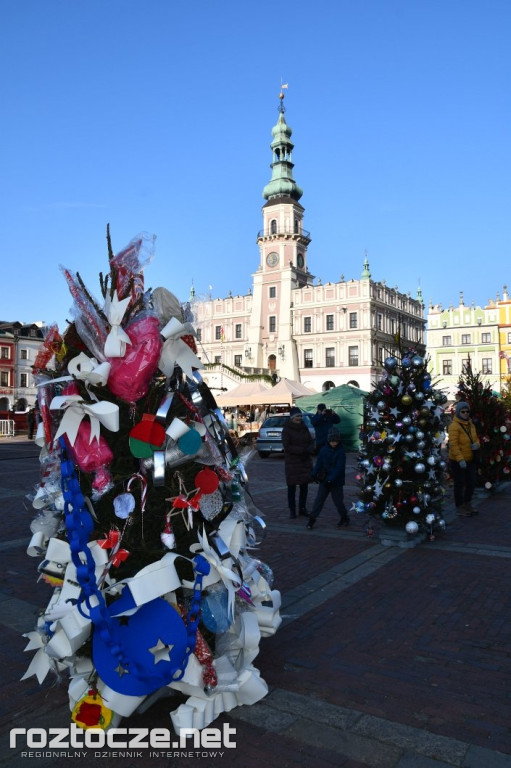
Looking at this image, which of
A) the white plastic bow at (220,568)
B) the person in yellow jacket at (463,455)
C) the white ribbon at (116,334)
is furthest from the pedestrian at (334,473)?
the white ribbon at (116,334)

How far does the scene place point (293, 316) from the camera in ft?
206

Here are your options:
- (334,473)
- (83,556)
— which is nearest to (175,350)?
(83,556)

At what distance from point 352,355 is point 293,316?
7.86 metres

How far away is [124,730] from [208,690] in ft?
1.66

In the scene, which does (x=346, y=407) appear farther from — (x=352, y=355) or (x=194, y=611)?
(x=352, y=355)

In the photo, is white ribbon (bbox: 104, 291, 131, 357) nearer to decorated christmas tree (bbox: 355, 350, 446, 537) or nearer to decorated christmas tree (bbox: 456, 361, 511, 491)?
decorated christmas tree (bbox: 355, 350, 446, 537)

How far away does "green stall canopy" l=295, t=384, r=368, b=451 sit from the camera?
2388cm

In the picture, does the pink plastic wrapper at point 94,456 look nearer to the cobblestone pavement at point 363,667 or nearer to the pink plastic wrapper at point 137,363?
the pink plastic wrapper at point 137,363

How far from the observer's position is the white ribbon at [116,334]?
3256 millimetres

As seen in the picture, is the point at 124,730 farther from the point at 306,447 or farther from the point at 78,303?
the point at 306,447

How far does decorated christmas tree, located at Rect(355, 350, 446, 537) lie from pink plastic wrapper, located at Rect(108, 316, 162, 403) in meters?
4.90

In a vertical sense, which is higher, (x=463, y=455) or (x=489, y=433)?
(x=489, y=433)

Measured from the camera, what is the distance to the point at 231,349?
66562 mm

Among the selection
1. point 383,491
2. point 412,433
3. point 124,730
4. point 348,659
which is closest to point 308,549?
point 383,491
